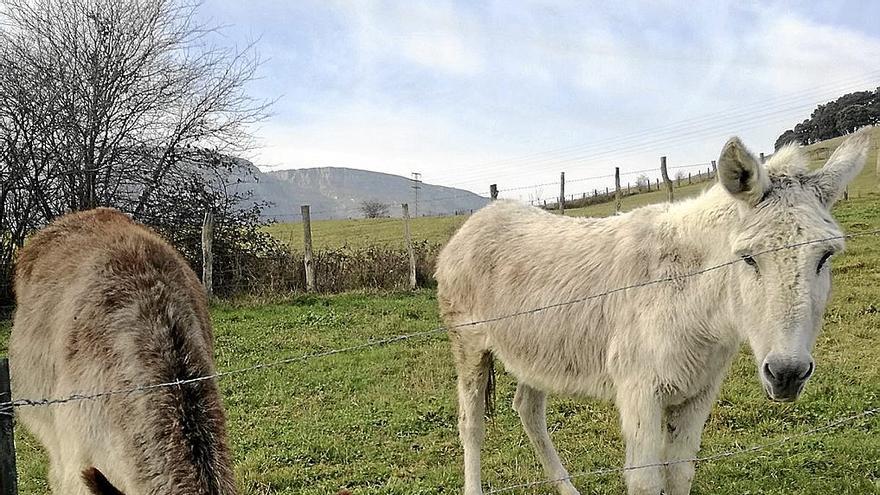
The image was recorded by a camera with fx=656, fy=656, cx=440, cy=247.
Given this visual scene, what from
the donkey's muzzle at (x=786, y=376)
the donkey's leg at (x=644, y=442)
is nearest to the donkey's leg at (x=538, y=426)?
the donkey's leg at (x=644, y=442)

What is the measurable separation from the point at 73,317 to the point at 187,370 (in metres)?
0.92

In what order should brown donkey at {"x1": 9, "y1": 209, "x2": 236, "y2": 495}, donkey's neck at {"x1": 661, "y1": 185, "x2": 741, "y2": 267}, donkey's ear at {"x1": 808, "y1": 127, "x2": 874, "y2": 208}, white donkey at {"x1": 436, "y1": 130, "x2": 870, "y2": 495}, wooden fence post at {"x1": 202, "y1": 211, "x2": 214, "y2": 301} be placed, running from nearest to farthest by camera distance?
brown donkey at {"x1": 9, "y1": 209, "x2": 236, "y2": 495}
white donkey at {"x1": 436, "y1": 130, "x2": 870, "y2": 495}
donkey's ear at {"x1": 808, "y1": 127, "x2": 874, "y2": 208}
donkey's neck at {"x1": 661, "y1": 185, "x2": 741, "y2": 267}
wooden fence post at {"x1": 202, "y1": 211, "x2": 214, "y2": 301}

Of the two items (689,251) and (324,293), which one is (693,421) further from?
(324,293)

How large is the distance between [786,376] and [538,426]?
2561 mm

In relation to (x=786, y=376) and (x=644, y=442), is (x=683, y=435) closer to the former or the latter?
(x=644, y=442)

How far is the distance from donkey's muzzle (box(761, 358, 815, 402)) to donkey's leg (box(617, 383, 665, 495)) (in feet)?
2.53

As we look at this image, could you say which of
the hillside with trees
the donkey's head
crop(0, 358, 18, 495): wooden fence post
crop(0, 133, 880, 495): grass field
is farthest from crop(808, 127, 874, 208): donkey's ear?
the hillside with trees

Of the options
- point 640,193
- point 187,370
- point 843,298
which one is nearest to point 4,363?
point 187,370

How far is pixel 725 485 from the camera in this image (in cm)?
480

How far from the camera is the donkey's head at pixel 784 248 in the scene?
9.30ft

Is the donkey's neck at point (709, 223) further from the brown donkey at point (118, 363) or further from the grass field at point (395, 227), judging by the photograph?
the grass field at point (395, 227)

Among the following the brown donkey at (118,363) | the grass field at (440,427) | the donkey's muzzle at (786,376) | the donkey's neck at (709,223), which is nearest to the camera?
the brown donkey at (118,363)

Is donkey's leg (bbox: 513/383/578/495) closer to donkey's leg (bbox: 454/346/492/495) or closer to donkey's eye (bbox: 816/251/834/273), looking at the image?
donkey's leg (bbox: 454/346/492/495)

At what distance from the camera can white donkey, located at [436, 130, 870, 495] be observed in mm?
2939
